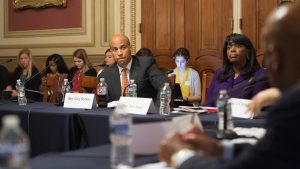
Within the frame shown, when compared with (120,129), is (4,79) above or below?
above

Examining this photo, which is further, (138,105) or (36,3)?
(36,3)

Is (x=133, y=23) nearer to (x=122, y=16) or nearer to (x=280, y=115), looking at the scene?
(x=122, y=16)

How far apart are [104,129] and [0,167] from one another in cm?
194

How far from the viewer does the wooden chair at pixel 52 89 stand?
4.27 meters

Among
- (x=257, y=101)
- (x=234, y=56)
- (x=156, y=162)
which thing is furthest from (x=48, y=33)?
(x=156, y=162)

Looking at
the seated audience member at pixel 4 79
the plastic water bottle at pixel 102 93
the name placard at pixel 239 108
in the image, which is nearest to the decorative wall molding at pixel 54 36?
the seated audience member at pixel 4 79

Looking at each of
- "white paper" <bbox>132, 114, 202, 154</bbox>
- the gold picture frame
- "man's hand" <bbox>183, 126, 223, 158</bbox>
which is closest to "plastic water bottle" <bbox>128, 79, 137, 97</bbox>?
"white paper" <bbox>132, 114, 202, 154</bbox>

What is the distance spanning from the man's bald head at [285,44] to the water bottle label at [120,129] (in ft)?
1.59

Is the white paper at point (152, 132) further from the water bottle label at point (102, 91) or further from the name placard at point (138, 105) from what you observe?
the water bottle label at point (102, 91)

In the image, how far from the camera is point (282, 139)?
101 centimetres

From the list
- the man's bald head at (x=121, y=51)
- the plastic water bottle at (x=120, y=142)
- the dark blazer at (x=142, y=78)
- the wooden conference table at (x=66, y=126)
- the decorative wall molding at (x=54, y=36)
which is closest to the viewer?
the plastic water bottle at (x=120, y=142)

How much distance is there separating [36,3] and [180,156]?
21.3 ft

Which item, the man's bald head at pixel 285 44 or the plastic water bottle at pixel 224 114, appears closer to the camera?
the man's bald head at pixel 285 44

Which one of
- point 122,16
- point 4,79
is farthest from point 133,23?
point 4,79
